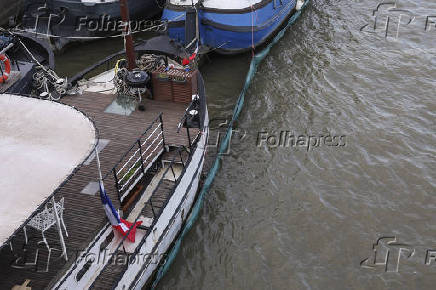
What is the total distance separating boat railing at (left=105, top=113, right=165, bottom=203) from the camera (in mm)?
12336

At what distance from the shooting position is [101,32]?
2511cm

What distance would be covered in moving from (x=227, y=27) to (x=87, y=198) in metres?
13.8

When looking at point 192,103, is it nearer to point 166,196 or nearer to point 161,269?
point 166,196

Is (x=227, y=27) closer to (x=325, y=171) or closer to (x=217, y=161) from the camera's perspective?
(x=217, y=161)

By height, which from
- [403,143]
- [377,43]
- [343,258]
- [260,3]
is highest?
[260,3]

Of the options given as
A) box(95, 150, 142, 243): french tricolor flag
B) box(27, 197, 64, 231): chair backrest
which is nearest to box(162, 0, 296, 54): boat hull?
box(95, 150, 142, 243): french tricolor flag

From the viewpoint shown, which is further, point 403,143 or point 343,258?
point 403,143

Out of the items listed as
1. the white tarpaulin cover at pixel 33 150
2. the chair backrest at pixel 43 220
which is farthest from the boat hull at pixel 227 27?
the chair backrest at pixel 43 220

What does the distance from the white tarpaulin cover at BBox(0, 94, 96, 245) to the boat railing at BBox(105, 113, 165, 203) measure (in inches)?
66.9

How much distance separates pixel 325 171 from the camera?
56.4 feet

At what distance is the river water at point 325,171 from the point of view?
13.8 m

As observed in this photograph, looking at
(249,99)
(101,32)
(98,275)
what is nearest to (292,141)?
(249,99)

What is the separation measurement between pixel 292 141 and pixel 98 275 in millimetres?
10523

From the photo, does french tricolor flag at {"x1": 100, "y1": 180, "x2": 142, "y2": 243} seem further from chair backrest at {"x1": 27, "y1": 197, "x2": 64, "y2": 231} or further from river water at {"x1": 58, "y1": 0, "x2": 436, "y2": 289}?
river water at {"x1": 58, "y1": 0, "x2": 436, "y2": 289}
